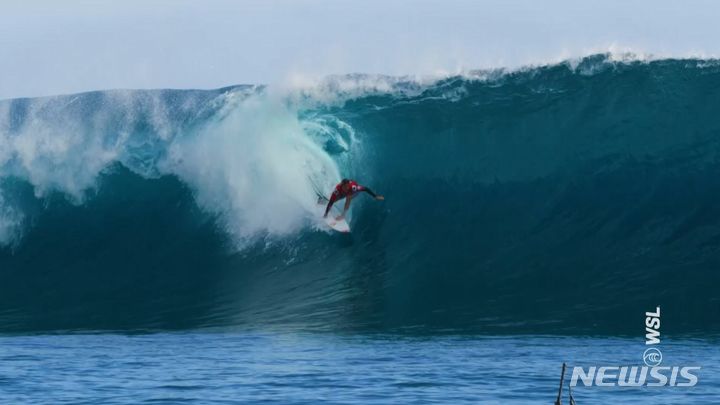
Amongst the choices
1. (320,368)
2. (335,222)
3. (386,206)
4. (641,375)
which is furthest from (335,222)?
(641,375)

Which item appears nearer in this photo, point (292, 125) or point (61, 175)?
point (292, 125)

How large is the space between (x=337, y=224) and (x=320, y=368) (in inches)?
249

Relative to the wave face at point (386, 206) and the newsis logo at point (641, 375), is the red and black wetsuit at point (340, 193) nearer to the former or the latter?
the wave face at point (386, 206)

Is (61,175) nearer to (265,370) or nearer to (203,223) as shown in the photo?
(203,223)

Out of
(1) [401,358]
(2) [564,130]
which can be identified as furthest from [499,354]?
(2) [564,130]

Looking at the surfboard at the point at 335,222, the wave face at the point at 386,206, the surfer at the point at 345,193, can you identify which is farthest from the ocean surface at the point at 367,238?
the surfer at the point at 345,193

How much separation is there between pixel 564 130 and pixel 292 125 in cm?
483

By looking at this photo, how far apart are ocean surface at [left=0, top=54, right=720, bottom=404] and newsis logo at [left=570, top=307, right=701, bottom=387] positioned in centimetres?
22

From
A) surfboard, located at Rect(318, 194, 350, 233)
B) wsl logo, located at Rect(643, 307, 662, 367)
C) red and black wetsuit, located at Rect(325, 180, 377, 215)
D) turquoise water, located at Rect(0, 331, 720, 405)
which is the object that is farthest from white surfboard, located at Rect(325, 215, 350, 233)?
wsl logo, located at Rect(643, 307, 662, 367)

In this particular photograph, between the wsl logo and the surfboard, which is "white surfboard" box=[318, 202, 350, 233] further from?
the wsl logo

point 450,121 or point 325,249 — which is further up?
point 450,121

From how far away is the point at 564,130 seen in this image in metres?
20.8

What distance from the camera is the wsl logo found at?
42.0ft

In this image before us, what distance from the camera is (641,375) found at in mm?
11922
